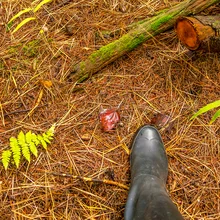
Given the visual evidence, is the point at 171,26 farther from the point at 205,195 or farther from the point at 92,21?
the point at 205,195

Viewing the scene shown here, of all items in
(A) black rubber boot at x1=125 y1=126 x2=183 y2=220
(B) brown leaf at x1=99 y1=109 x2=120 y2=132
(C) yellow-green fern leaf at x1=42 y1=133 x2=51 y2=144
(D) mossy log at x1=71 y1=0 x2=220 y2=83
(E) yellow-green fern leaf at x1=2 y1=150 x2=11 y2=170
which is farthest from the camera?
(D) mossy log at x1=71 y1=0 x2=220 y2=83

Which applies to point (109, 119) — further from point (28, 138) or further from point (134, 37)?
A: point (134, 37)

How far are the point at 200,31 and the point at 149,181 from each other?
1055mm

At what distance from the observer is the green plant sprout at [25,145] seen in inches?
75.9

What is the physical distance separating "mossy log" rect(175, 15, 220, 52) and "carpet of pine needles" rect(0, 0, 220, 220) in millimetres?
224

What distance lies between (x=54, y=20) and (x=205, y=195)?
5.71 ft

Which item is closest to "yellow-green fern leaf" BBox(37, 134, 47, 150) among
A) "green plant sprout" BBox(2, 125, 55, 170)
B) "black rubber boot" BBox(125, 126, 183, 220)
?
"green plant sprout" BBox(2, 125, 55, 170)

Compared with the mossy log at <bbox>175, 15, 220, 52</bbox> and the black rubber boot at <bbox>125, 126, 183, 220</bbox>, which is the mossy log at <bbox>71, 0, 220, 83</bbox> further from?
the black rubber boot at <bbox>125, 126, 183, 220</bbox>

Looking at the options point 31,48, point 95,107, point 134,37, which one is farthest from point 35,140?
point 134,37

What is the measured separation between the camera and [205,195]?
6.39 ft

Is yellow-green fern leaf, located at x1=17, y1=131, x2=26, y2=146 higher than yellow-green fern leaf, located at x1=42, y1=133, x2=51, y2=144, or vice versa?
yellow-green fern leaf, located at x1=17, y1=131, x2=26, y2=146

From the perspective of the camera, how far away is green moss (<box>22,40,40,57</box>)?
2.30 metres

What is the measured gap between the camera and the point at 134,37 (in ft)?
7.50

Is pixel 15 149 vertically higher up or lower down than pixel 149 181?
higher up
